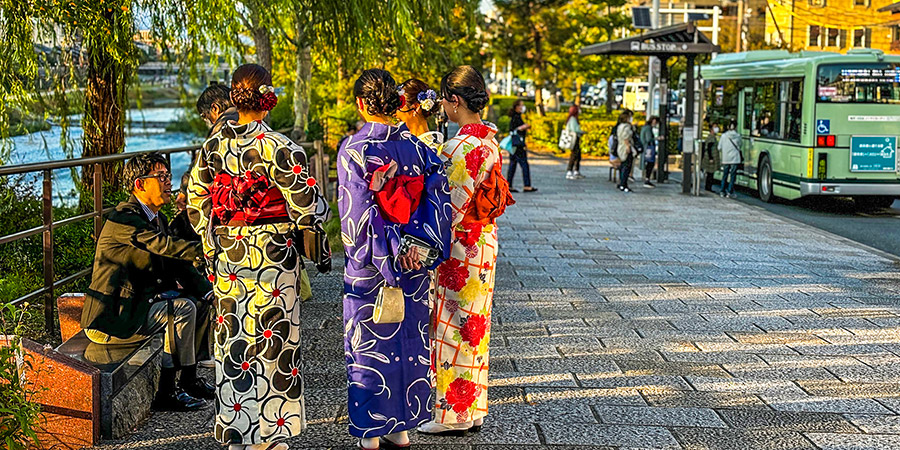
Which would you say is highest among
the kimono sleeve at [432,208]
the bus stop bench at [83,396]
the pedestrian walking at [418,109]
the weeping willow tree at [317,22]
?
the weeping willow tree at [317,22]

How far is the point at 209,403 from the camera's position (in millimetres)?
5707

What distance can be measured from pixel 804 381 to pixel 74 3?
18.8ft

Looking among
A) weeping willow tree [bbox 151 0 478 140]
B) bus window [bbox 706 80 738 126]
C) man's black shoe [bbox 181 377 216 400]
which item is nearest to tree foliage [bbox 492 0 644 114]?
bus window [bbox 706 80 738 126]

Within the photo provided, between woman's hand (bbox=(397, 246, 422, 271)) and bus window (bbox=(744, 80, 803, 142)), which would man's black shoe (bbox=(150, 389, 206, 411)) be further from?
bus window (bbox=(744, 80, 803, 142))

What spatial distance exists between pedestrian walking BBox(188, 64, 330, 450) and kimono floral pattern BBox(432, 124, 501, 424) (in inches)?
31.0

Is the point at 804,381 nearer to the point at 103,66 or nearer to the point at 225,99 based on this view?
the point at 225,99

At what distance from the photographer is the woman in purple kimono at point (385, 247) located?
462 cm

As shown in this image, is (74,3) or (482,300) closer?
(482,300)

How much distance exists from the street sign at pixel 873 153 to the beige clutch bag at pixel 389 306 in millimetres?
15075

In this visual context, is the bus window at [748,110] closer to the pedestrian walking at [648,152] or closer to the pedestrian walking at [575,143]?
the pedestrian walking at [648,152]

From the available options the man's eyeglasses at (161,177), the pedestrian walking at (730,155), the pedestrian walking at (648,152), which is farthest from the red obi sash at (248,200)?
the pedestrian walking at (648,152)

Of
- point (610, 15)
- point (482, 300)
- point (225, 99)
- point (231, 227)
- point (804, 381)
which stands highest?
point (610, 15)

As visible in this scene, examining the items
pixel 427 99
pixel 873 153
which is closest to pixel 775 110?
pixel 873 153

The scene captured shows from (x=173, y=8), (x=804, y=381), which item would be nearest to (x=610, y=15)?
(x=173, y=8)
